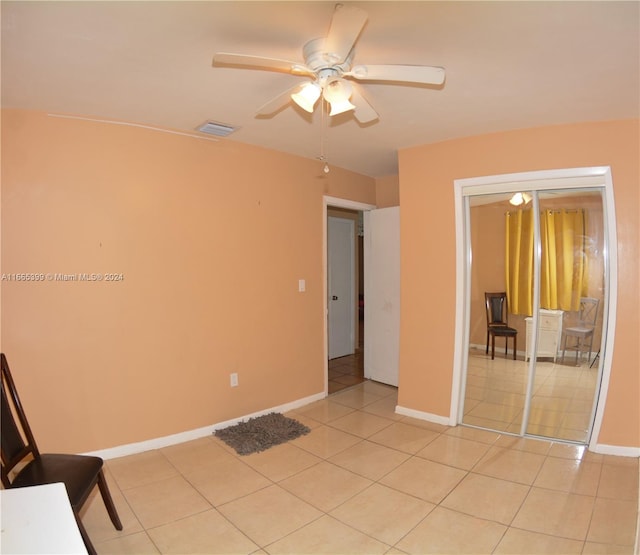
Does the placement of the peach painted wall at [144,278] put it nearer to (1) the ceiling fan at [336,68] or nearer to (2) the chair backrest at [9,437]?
(2) the chair backrest at [9,437]

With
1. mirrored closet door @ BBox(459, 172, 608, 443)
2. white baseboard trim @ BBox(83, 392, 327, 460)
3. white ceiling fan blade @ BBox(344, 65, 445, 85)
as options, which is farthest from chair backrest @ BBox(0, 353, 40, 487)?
mirrored closet door @ BBox(459, 172, 608, 443)

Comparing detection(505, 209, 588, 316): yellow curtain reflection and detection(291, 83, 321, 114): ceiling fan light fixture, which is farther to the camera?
detection(505, 209, 588, 316): yellow curtain reflection

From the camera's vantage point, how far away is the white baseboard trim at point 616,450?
279 cm

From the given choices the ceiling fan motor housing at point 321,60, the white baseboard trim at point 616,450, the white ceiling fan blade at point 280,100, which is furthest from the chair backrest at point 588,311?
the white ceiling fan blade at point 280,100

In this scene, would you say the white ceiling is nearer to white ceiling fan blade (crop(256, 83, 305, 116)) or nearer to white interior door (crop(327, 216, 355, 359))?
white ceiling fan blade (crop(256, 83, 305, 116))

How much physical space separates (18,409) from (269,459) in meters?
1.62

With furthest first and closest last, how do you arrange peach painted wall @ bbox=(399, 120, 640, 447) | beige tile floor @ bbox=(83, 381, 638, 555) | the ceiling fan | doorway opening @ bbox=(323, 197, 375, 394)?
1. doorway opening @ bbox=(323, 197, 375, 394)
2. peach painted wall @ bbox=(399, 120, 640, 447)
3. beige tile floor @ bbox=(83, 381, 638, 555)
4. the ceiling fan

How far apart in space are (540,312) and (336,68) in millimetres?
2557

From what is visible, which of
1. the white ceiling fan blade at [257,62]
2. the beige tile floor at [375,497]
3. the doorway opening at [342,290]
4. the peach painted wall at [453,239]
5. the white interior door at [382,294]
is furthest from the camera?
the doorway opening at [342,290]

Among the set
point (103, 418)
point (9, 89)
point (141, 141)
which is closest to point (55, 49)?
point (9, 89)

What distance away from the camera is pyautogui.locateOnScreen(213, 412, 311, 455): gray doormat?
9.84ft

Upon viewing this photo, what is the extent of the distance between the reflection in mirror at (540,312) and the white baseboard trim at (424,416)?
198 millimetres

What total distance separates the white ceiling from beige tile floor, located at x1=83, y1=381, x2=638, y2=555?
8.13 ft

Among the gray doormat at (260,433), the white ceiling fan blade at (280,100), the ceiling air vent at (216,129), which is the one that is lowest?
the gray doormat at (260,433)
